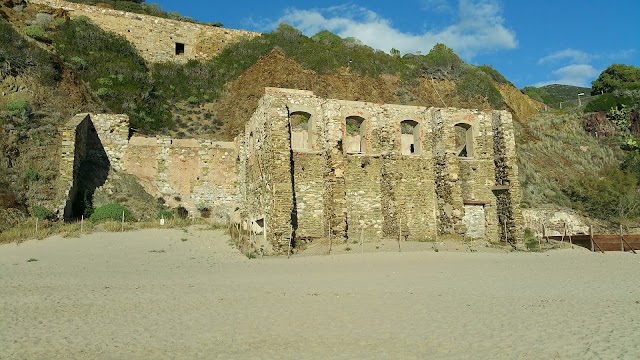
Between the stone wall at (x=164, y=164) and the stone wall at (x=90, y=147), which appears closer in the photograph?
the stone wall at (x=90, y=147)

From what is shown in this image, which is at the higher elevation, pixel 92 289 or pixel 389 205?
pixel 389 205

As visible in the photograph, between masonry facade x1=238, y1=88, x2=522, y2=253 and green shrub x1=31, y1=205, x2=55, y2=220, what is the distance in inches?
343

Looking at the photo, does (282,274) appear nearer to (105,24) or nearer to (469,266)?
(469,266)

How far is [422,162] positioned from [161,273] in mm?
12855

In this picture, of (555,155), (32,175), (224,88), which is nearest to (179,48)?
(224,88)

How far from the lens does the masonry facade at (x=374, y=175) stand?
17531 millimetres

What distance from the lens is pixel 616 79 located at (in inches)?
1969

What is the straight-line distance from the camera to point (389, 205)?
19.0m

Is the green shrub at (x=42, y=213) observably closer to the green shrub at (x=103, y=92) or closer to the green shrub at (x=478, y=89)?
the green shrub at (x=103, y=92)

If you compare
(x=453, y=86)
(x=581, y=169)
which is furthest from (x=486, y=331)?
(x=453, y=86)

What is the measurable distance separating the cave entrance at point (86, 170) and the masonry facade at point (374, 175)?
7.86 metres

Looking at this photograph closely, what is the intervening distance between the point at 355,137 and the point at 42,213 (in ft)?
51.4

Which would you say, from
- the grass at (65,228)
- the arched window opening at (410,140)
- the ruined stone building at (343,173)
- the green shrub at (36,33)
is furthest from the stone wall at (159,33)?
the grass at (65,228)

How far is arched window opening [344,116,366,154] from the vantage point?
19.9 m
